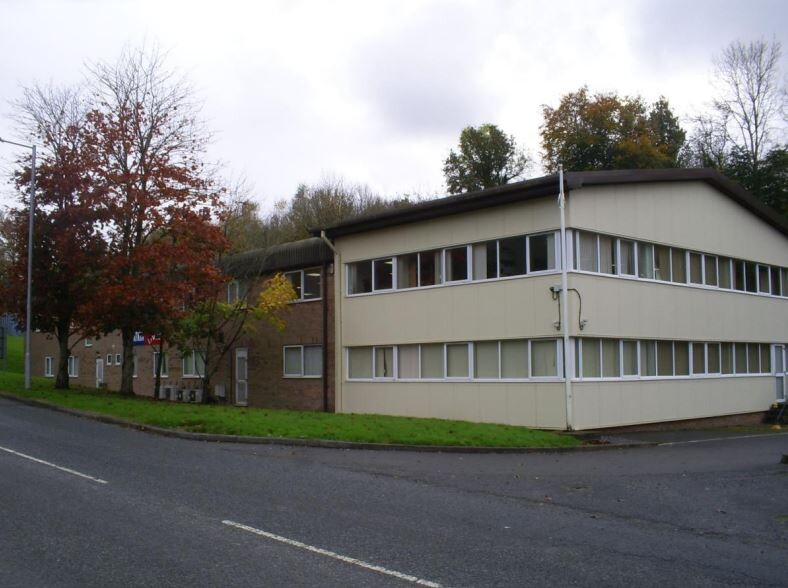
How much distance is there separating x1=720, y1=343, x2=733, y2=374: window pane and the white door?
17.2 meters

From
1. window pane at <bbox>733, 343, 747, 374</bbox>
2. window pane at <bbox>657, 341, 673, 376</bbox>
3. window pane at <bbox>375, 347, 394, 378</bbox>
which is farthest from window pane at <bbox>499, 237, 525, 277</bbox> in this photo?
window pane at <bbox>733, 343, 747, 374</bbox>

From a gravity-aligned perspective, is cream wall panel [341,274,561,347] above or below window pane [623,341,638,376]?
above

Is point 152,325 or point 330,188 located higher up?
point 330,188

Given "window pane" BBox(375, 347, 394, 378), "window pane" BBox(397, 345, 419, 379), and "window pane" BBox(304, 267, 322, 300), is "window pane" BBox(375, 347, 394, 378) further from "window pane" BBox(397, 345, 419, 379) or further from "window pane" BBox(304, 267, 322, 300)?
"window pane" BBox(304, 267, 322, 300)

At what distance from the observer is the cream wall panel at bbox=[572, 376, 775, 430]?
2086 cm

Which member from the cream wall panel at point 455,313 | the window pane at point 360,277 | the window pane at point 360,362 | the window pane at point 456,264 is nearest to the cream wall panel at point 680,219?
the cream wall panel at point 455,313

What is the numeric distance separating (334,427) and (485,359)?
597 cm

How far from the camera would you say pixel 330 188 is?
176 ft

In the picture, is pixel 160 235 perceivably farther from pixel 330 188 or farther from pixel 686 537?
pixel 330 188

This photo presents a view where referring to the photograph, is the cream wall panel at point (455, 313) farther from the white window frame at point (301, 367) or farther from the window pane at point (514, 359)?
the white window frame at point (301, 367)

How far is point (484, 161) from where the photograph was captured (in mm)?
52438

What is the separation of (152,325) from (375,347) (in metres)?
7.04

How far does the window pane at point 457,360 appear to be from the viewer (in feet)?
75.8

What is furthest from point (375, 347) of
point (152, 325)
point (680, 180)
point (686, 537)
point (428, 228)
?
point (686, 537)
